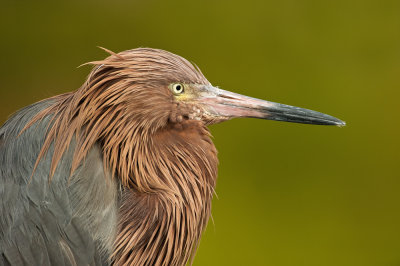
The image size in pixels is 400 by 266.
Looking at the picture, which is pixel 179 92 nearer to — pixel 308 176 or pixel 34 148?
pixel 34 148

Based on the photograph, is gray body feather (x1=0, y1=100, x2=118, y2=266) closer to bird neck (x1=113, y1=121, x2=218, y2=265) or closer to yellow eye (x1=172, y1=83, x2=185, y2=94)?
bird neck (x1=113, y1=121, x2=218, y2=265)

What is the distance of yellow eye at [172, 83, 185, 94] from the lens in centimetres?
130

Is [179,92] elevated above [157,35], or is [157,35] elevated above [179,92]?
[157,35]

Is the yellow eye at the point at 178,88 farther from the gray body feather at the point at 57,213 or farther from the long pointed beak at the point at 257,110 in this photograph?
the gray body feather at the point at 57,213

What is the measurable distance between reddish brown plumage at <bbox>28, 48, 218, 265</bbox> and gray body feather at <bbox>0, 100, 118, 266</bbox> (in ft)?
0.08

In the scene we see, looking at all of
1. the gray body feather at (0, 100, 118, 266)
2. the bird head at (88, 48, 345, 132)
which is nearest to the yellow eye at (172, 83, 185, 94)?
the bird head at (88, 48, 345, 132)

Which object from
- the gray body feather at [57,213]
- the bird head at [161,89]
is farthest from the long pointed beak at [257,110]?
the gray body feather at [57,213]

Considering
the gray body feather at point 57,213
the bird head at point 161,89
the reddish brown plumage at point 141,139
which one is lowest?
the gray body feather at point 57,213

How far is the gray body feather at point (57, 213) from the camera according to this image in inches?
48.9

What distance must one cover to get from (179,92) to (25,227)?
1.49 feet

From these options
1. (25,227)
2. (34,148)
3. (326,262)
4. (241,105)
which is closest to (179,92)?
(241,105)

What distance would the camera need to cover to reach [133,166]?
4.20 ft

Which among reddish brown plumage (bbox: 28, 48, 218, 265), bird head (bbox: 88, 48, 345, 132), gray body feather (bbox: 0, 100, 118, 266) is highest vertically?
bird head (bbox: 88, 48, 345, 132)

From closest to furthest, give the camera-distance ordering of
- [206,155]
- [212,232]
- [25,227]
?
[25,227] → [206,155] → [212,232]
